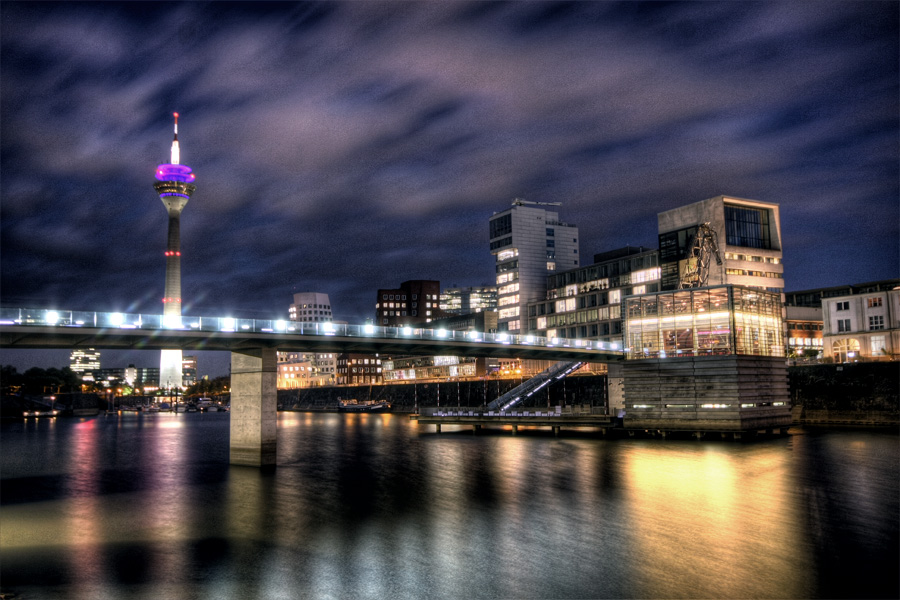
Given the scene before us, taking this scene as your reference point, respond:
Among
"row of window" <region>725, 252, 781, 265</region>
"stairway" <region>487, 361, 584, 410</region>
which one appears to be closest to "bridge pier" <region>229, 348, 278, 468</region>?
"stairway" <region>487, 361, 584, 410</region>

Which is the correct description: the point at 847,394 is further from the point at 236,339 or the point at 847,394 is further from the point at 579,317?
the point at 579,317

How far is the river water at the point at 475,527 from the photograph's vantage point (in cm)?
2462

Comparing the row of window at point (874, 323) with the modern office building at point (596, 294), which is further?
the modern office building at point (596, 294)

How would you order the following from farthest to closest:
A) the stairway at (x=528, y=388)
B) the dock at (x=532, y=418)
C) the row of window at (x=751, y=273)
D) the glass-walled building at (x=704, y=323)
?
the row of window at (x=751, y=273) < the stairway at (x=528, y=388) < the dock at (x=532, y=418) < the glass-walled building at (x=704, y=323)

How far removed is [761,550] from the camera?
27891 millimetres

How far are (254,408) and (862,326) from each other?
90.4 metres

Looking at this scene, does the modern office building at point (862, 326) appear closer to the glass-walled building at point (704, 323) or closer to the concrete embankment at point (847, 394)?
the concrete embankment at point (847, 394)

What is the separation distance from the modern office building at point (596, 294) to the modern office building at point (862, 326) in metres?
42.5

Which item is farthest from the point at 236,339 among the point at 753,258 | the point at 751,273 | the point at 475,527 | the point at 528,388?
the point at 753,258

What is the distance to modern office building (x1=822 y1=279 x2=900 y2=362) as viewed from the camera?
97.2 metres

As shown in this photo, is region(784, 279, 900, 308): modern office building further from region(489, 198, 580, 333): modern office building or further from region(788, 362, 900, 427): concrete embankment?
region(489, 198, 580, 333): modern office building

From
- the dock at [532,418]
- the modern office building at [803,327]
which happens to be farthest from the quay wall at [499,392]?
the modern office building at [803,327]

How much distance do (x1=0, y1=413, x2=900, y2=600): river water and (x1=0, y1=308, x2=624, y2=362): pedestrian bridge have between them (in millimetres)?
11459

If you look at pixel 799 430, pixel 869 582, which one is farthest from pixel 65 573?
pixel 799 430
